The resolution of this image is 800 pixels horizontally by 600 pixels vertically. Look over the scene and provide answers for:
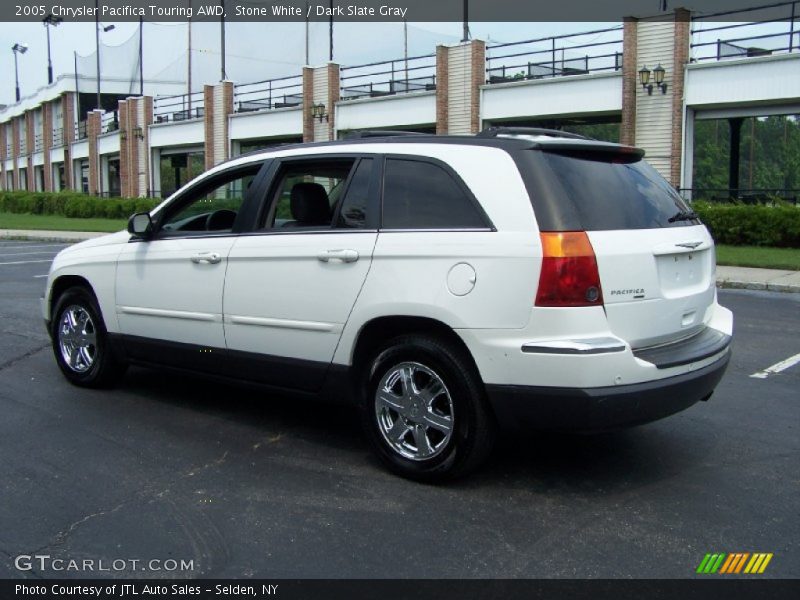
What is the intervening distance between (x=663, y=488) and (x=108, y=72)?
70.2 meters

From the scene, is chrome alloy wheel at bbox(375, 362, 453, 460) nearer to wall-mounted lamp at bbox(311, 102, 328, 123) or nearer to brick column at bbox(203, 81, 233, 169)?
wall-mounted lamp at bbox(311, 102, 328, 123)

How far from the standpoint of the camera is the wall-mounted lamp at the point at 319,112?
37.3m

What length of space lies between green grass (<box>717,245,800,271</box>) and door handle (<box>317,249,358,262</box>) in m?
13.1

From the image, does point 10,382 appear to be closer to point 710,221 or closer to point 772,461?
point 772,461

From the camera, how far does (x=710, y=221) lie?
20859 mm

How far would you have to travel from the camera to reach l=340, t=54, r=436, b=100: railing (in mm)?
33844

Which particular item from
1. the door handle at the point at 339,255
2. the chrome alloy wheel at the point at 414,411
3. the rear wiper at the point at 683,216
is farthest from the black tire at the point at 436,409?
the rear wiper at the point at 683,216

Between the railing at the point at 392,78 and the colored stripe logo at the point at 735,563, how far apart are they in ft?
102

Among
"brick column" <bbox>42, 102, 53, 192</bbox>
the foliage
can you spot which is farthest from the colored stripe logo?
the foliage

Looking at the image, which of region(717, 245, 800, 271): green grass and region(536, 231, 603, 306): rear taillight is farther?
region(717, 245, 800, 271): green grass

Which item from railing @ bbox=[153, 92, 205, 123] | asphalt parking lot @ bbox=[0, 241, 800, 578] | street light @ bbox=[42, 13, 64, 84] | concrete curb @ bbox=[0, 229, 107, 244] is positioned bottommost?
asphalt parking lot @ bbox=[0, 241, 800, 578]

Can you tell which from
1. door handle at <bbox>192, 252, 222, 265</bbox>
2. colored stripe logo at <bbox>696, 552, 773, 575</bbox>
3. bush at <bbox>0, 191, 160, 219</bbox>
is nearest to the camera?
colored stripe logo at <bbox>696, 552, 773, 575</bbox>

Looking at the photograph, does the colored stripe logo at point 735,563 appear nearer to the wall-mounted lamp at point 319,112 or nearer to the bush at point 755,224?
the bush at point 755,224

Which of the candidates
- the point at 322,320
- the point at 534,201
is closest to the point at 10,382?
the point at 322,320
